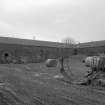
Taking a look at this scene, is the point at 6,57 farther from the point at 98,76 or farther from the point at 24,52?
the point at 98,76

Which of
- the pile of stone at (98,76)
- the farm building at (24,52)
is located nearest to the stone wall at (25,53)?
the farm building at (24,52)

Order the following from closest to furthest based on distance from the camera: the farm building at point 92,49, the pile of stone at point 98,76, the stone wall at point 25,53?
the pile of stone at point 98,76 → the stone wall at point 25,53 → the farm building at point 92,49

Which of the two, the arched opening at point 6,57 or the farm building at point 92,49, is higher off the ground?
the farm building at point 92,49

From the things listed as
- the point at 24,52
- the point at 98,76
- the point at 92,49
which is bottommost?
the point at 98,76

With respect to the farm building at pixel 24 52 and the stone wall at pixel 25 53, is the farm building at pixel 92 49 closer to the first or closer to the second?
the farm building at pixel 24 52

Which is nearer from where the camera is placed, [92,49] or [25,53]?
[25,53]

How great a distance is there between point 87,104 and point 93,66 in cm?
501

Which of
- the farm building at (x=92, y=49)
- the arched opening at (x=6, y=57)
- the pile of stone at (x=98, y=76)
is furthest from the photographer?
the farm building at (x=92, y=49)

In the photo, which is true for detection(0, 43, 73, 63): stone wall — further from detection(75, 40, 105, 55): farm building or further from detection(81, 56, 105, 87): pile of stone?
detection(81, 56, 105, 87): pile of stone

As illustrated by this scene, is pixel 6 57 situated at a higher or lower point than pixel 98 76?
higher

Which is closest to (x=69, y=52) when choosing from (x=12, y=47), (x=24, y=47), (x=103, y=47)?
(x=103, y=47)

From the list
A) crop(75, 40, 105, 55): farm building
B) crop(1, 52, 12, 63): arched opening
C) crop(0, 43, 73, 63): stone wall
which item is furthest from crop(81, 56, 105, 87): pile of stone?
crop(75, 40, 105, 55): farm building

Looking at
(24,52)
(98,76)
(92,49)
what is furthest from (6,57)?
(98,76)

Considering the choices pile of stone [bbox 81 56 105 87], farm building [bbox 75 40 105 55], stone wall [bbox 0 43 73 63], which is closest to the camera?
pile of stone [bbox 81 56 105 87]
